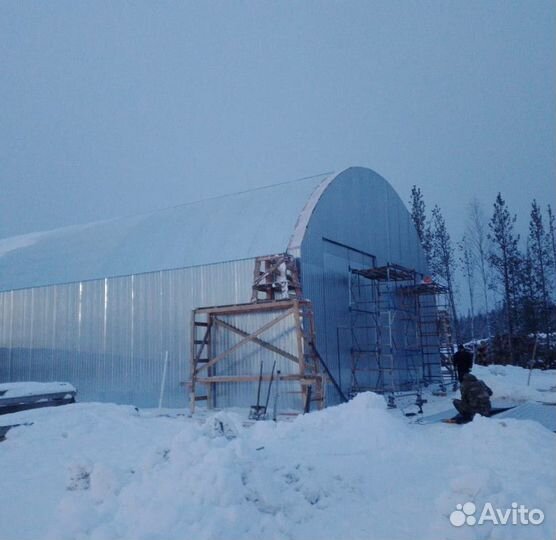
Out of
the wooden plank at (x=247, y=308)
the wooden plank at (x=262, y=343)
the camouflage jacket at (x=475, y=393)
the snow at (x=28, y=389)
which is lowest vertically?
the camouflage jacket at (x=475, y=393)

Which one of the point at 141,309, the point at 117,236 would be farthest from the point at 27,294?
the point at 141,309

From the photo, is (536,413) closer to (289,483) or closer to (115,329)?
(289,483)

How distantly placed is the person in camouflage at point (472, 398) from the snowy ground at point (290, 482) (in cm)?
142

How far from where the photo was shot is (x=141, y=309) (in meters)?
18.1

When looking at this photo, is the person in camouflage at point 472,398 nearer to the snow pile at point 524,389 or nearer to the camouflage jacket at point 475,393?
the camouflage jacket at point 475,393

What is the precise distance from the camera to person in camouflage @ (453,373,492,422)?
1152 centimetres

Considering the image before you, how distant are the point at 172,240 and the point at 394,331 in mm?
8404

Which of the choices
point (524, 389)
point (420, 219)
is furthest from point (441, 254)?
point (524, 389)

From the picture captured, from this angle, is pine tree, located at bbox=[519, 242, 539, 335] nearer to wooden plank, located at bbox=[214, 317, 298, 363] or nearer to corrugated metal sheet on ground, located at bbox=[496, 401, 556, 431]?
corrugated metal sheet on ground, located at bbox=[496, 401, 556, 431]

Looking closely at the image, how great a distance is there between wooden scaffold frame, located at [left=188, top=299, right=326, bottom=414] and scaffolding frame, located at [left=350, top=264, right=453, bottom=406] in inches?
102

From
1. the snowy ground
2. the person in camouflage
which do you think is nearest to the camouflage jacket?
the person in camouflage

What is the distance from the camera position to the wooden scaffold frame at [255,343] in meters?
13.8

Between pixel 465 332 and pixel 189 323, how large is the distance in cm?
5716

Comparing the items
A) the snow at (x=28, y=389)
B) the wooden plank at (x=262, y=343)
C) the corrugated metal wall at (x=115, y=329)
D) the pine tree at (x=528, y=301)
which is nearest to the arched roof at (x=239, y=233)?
the corrugated metal wall at (x=115, y=329)
